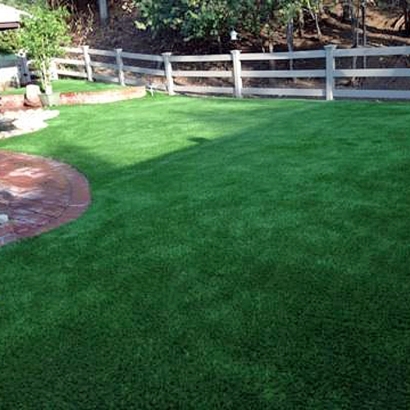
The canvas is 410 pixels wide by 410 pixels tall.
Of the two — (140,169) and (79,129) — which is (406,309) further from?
(79,129)

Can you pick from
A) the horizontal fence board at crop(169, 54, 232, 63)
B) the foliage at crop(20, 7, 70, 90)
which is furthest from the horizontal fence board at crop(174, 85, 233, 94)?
the foliage at crop(20, 7, 70, 90)

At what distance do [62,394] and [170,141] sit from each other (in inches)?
209

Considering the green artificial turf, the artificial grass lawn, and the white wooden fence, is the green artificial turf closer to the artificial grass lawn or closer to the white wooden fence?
the white wooden fence

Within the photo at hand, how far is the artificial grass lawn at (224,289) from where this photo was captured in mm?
2328

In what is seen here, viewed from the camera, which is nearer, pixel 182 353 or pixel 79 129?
pixel 182 353

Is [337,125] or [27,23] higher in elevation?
[27,23]

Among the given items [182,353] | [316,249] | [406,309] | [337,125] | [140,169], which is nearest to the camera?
[182,353]

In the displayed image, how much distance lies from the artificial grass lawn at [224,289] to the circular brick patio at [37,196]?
0.67 feet

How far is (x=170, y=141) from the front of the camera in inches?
290

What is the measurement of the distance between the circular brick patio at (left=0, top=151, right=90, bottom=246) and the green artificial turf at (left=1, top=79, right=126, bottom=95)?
714cm

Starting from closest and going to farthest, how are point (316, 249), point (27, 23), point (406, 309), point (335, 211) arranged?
point (406, 309), point (316, 249), point (335, 211), point (27, 23)

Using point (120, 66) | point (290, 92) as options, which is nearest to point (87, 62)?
point (120, 66)

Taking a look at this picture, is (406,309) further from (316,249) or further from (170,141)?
(170,141)

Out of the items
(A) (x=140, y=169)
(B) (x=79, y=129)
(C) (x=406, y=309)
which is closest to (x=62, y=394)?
(C) (x=406, y=309)
